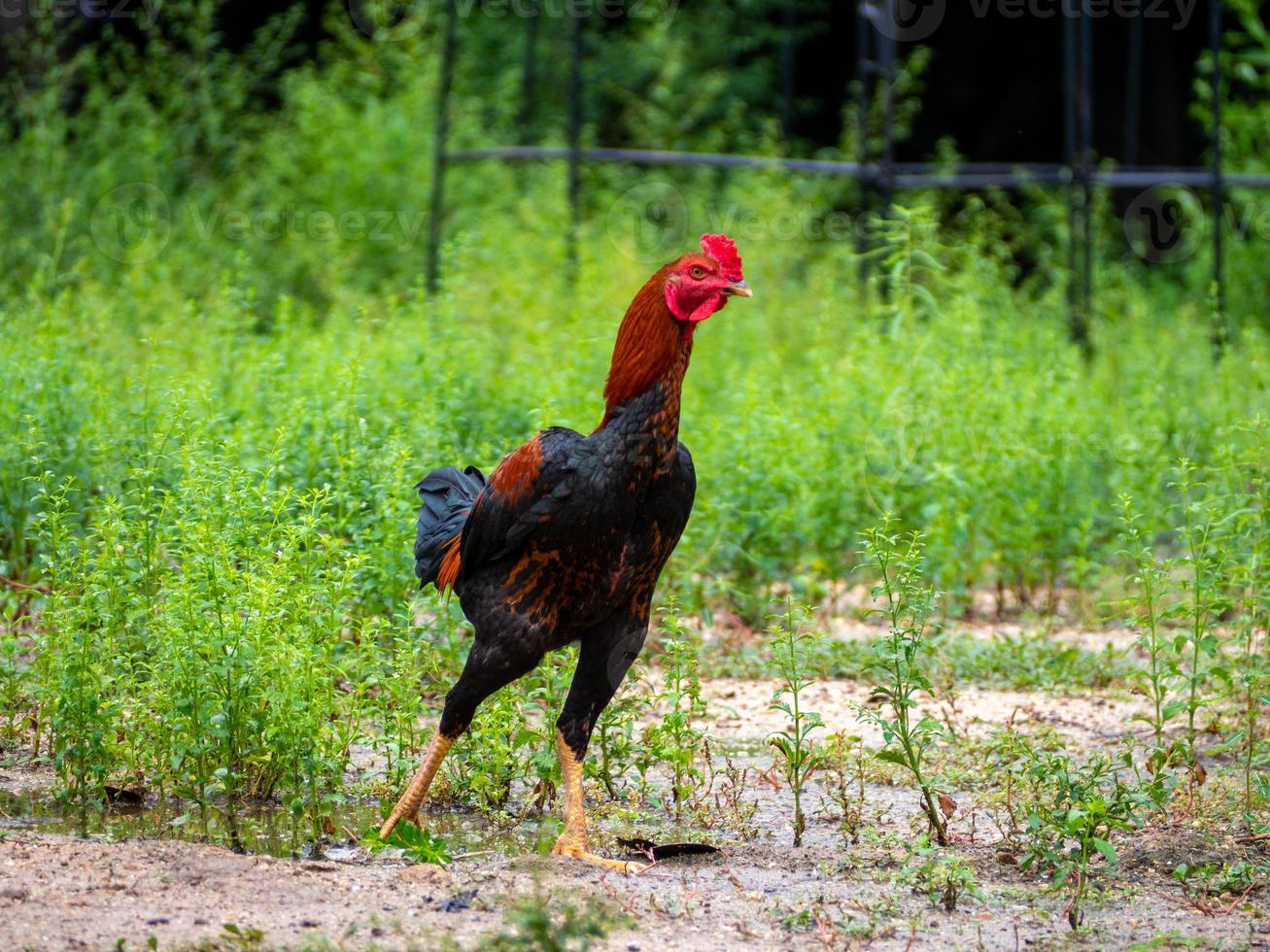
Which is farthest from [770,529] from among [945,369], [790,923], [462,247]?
[790,923]

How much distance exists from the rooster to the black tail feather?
294 millimetres

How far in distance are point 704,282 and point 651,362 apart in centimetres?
26

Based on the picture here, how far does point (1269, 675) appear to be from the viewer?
474cm

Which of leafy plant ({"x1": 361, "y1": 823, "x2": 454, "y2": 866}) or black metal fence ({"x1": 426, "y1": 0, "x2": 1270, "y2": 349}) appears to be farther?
black metal fence ({"x1": 426, "y1": 0, "x2": 1270, "y2": 349})

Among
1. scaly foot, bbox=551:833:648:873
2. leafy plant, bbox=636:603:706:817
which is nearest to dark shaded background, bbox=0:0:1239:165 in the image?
leafy plant, bbox=636:603:706:817

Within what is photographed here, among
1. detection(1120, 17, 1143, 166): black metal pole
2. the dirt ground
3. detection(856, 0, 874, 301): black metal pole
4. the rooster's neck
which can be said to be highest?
detection(1120, 17, 1143, 166): black metal pole

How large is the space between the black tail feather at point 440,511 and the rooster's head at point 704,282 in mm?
933

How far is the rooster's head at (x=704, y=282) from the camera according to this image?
4.17m

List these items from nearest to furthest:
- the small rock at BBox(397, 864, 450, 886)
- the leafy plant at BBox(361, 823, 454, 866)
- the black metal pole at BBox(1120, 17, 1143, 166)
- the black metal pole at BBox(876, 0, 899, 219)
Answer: the small rock at BBox(397, 864, 450, 886)
the leafy plant at BBox(361, 823, 454, 866)
the black metal pole at BBox(876, 0, 899, 219)
the black metal pole at BBox(1120, 17, 1143, 166)

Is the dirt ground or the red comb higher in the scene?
the red comb

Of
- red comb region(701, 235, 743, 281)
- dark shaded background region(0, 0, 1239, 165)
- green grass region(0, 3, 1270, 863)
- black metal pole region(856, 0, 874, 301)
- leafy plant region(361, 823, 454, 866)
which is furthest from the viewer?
dark shaded background region(0, 0, 1239, 165)

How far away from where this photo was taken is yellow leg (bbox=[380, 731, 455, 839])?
14.2 ft

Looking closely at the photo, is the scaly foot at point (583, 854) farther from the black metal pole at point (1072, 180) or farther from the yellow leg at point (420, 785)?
the black metal pole at point (1072, 180)

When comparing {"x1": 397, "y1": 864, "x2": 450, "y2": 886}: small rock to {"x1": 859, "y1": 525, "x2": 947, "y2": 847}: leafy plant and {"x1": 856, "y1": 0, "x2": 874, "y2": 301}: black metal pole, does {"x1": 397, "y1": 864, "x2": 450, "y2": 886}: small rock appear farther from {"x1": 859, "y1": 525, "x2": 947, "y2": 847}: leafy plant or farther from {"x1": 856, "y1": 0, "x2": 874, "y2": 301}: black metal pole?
{"x1": 856, "y1": 0, "x2": 874, "y2": 301}: black metal pole
